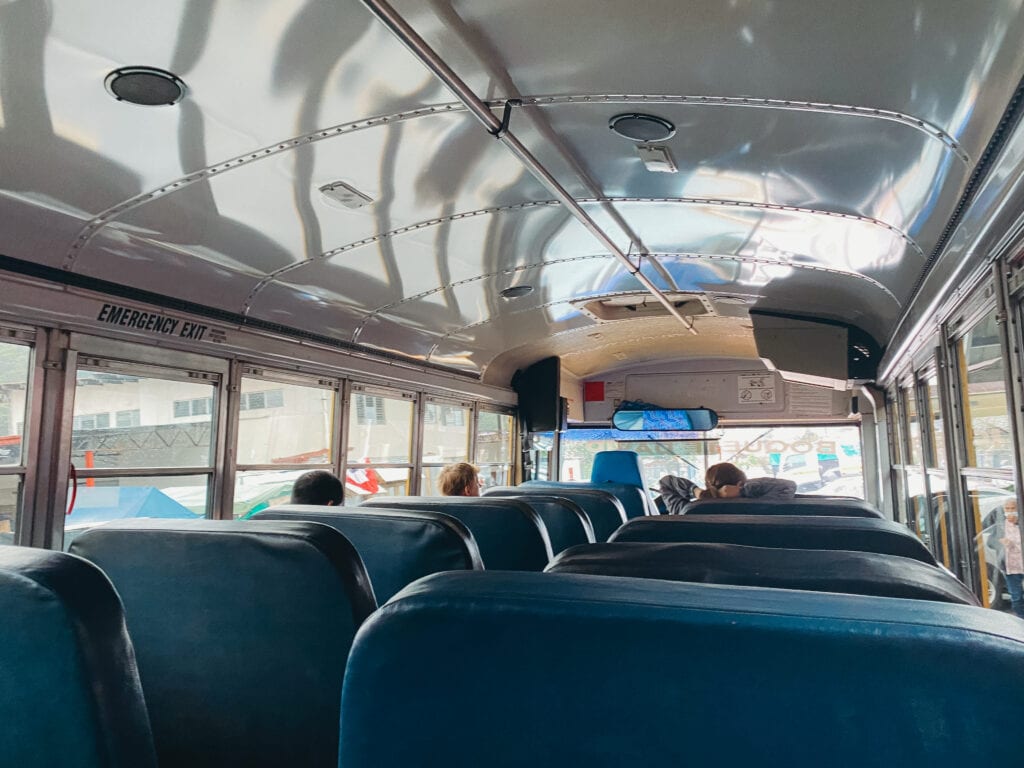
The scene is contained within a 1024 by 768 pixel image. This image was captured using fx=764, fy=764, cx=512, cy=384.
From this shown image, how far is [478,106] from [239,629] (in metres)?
1.73

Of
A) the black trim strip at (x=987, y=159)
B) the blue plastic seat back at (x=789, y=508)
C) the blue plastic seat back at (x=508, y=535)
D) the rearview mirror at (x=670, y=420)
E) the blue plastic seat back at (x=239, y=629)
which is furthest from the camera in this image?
the rearview mirror at (x=670, y=420)

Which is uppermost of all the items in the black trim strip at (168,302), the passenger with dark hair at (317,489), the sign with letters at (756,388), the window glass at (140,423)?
the sign with letters at (756,388)

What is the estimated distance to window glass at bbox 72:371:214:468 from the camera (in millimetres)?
3461

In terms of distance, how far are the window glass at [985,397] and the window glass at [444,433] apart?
428cm

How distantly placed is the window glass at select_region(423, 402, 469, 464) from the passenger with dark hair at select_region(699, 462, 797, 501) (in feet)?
7.85

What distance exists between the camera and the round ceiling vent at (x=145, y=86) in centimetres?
225

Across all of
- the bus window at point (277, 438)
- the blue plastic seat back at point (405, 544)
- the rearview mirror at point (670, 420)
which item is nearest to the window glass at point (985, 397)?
the blue plastic seat back at point (405, 544)

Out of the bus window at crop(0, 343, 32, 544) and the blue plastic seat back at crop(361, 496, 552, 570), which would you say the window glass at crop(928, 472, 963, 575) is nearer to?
the blue plastic seat back at crop(361, 496, 552, 570)

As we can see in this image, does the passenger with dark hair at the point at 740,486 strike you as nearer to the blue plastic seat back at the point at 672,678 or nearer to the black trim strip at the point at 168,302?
the black trim strip at the point at 168,302

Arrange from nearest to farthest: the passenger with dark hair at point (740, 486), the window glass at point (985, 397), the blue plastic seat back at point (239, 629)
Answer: the blue plastic seat back at point (239, 629) < the window glass at point (985, 397) < the passenger with dark hair at point (740, 486)

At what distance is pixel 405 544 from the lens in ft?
7.11

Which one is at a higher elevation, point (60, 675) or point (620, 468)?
point (620, 468)

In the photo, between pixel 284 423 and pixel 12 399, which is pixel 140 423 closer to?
pixel 12 399

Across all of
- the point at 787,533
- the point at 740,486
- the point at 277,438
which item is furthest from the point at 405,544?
the point at 740,486
